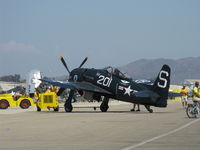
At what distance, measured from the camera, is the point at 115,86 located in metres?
29.4

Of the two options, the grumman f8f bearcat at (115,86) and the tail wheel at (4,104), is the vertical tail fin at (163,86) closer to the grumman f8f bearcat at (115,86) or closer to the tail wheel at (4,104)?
the grumman f8f bearcat at (115,86)

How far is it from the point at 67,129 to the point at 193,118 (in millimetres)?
8138

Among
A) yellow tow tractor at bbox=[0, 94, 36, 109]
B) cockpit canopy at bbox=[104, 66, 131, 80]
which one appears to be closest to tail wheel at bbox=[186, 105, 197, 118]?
cockpit canopy at bbox=[104, 66, 131, 80]

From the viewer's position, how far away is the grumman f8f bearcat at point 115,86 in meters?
27.6

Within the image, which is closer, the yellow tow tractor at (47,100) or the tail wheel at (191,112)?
the tail wheel at (191,112)

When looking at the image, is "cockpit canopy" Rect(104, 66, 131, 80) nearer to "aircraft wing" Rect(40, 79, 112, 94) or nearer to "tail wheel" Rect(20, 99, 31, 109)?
"aircraft wing" Rect(40, 79, 112, 94)

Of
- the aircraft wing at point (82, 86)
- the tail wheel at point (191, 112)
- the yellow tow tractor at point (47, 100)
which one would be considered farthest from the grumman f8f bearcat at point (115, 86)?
the tail wheel at point (191, 112)

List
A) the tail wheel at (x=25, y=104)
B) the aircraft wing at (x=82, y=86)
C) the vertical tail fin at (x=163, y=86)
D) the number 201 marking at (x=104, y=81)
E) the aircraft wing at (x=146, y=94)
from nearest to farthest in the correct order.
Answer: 1. the aircraft wing at (x=146, y=94)
2. the vertical tail fin at (x=163, y=86)
3. the number 201 marking at (x=104, y=81)
4. the aircraft wing at (x=82, y=86)
5. the tail wheel at (x=25, y=104)

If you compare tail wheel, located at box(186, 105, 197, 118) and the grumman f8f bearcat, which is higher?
the grumman f8f bearcat

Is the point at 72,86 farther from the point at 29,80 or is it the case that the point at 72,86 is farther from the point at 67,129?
the point at 29,80

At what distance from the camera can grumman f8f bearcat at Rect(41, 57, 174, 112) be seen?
27625mm

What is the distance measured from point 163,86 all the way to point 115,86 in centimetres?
300

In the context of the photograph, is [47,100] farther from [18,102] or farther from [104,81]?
[18,102]

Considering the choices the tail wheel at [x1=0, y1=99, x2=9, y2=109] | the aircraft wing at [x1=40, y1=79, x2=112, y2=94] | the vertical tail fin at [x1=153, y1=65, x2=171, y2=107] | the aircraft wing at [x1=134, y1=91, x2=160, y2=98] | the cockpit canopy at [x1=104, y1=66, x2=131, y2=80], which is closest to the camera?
the aircraft wing at [x1=134, y1=91, x2=160, y2=98]
